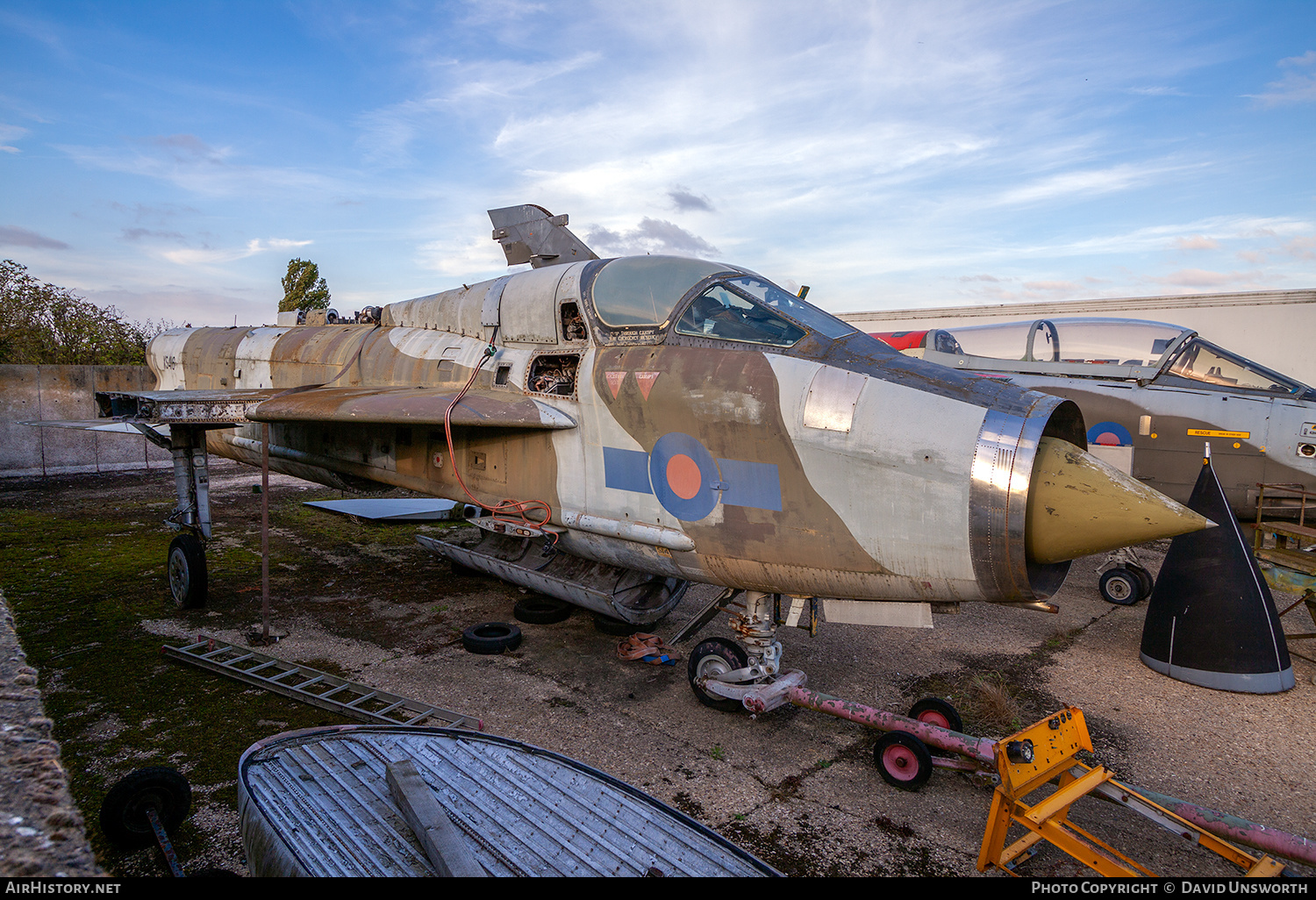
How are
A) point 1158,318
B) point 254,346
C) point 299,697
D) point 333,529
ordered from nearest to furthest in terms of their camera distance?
point 299,697 < point 254,346 < point 333,529 < point 1158,318

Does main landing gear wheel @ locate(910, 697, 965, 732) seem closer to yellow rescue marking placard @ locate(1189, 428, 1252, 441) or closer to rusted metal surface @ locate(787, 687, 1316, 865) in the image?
rusted metal surface @ locate(787, 687, 1316, 865)

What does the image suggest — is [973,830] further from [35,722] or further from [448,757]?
[35,722]

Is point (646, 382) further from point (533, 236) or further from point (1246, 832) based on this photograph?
point (533, 236)

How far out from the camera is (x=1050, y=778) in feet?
11.0

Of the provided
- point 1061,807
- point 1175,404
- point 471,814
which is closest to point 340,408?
point 471,814

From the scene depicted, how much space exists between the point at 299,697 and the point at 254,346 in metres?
5.87

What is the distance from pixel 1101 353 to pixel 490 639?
28.4ft

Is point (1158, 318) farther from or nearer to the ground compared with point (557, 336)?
farther from the ground

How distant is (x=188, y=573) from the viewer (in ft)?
22.5

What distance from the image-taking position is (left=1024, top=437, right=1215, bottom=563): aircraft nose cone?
3320mm

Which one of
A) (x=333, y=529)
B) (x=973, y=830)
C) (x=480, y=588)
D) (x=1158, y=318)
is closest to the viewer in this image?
(x=973, y=830)

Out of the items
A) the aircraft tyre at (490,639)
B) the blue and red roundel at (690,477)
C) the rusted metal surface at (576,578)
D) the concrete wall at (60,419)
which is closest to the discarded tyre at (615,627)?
the rusted metal surface at (576,578)

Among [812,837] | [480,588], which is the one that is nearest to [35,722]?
[480,588]

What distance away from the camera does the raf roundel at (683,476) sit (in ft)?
14.3
